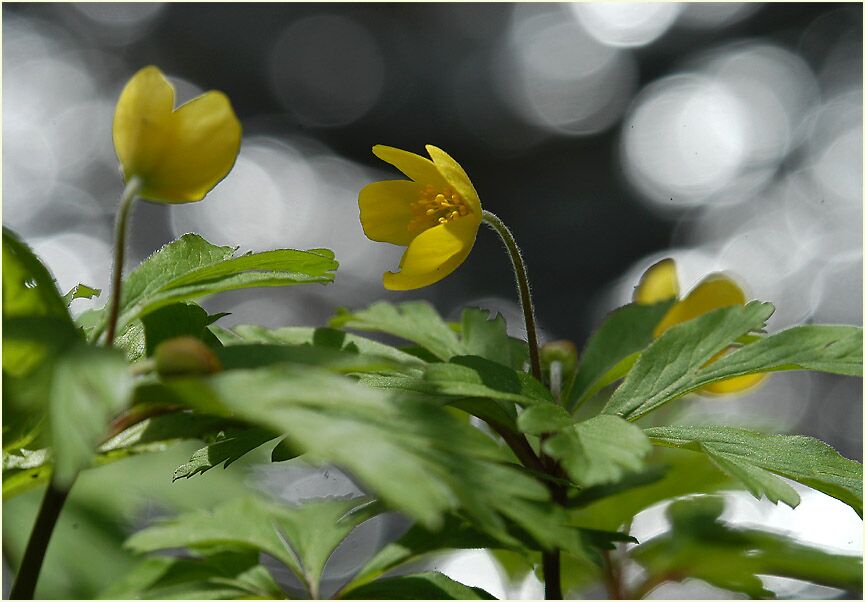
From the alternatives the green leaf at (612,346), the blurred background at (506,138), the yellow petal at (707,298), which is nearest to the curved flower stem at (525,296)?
the green leaf at (612,346)

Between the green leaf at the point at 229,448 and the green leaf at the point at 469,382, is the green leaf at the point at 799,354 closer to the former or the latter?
the green leaf at the point at 469,382

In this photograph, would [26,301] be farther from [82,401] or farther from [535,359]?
[535,359]

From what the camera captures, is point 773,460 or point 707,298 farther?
point 707,298

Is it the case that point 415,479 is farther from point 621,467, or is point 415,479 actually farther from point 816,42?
point 816,42

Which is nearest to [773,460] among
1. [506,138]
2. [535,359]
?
[535,359]

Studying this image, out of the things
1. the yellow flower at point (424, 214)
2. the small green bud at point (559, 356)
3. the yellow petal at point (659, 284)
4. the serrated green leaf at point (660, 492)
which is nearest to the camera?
the yellow flower at point (424, 214)

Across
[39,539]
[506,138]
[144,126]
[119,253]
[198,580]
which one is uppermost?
[144,126]

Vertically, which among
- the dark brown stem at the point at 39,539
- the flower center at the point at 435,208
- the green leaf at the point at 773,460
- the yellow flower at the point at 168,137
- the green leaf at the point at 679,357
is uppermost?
the yellow flower at the point at 168,137
